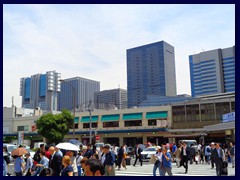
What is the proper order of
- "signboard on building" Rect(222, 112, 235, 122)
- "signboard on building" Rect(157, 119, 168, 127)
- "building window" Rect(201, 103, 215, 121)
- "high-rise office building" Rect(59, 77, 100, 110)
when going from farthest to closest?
"high-rise office building" Rect(59, 77, 100, 110) → "signboard on building" Rect(157, 119, 168, 127) → "building window" Rect(201, 103, 215, 121) → "signboard on building" Rect(222, 112, 235, 122)

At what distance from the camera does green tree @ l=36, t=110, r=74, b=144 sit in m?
49.4

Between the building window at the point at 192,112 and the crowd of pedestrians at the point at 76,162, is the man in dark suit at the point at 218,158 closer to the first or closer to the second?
the crowd of pedestrians at the point at 76,162

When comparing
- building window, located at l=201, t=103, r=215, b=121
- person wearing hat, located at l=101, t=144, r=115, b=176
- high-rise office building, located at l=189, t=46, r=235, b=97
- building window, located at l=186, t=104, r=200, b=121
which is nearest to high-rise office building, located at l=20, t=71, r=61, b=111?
high-rise office building, located at l=189, t=46, r=235, b=97

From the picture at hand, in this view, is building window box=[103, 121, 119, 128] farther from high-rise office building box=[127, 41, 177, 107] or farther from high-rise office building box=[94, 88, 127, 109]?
high-rise office building box=[127, 41, 177, 107]

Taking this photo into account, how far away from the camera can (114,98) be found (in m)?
158

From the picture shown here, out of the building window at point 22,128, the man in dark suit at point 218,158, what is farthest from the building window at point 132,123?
the man in dark suit at point 218,158

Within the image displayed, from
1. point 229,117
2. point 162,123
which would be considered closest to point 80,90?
point 162,123

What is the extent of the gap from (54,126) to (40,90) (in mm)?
105370

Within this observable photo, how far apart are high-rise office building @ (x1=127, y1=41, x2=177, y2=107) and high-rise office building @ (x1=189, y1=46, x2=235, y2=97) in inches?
563

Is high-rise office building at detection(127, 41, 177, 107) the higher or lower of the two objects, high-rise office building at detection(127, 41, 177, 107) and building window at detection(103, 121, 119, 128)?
the higher

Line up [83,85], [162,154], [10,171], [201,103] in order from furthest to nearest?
[83,85], [201,103], [10,171], [162,154]
